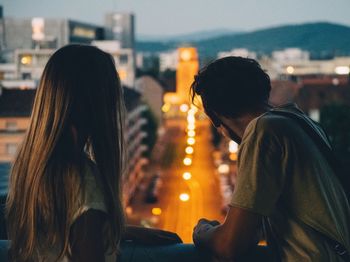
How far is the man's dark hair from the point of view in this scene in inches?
104

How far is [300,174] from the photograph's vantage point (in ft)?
7.72

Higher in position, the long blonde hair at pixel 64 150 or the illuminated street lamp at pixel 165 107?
the long blonde hair at pixel 64 150

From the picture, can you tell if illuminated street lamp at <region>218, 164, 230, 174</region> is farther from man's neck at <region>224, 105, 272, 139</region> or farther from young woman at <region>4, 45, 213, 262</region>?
young woman at <region>4, 45, 213, 262</region>

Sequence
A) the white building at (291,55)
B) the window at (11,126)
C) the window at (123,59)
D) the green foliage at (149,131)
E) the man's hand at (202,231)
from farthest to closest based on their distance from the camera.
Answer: the white building at (291,55), the window at (123,59), the green foliage at (149,131), the window at (11,126), the man's hand at (202,231)

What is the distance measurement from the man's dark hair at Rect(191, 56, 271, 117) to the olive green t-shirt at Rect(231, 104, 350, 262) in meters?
0.29

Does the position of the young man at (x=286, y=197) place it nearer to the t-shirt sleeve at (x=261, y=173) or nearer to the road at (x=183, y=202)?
the t-shirt sleeve at (x=261, y=173)

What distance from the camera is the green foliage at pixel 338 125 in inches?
1151

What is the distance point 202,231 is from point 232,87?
0.58 m

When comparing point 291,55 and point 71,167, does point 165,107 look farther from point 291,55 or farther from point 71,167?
point 71,167

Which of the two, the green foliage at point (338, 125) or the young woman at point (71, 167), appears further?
the green foliage at point (338, 125)

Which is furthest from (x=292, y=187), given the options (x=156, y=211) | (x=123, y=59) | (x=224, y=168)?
(x=123, y=59)

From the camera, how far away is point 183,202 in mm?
39219

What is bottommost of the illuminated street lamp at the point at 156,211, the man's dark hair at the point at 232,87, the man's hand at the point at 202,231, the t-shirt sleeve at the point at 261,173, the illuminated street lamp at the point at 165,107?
the illuminated street lamp at the point at 156,211

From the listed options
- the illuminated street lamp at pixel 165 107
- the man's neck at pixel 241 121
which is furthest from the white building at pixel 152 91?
the man's neck at pixel 241 121
